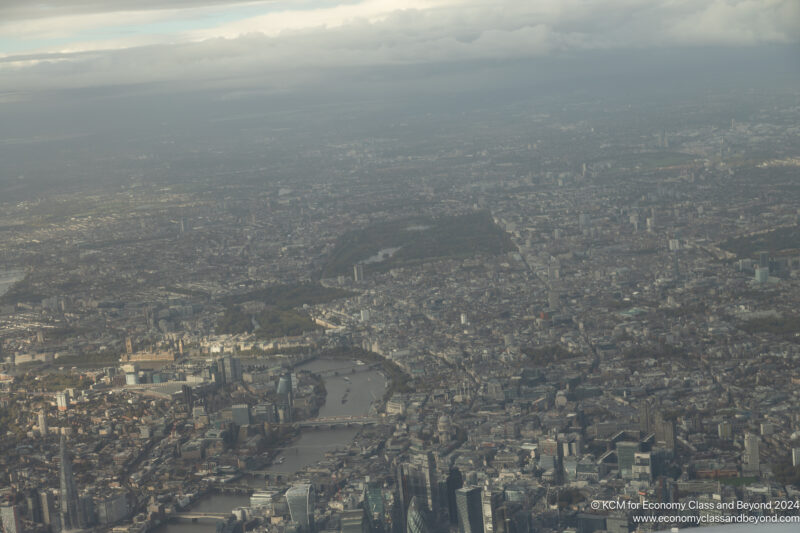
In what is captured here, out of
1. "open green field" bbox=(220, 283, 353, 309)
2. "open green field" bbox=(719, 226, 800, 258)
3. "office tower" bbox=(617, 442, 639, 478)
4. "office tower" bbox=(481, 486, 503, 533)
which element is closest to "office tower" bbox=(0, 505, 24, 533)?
"office tower" bbox=(481, 486, 503, 533)

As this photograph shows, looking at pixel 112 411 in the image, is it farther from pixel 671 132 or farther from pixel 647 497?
pixel 671 132

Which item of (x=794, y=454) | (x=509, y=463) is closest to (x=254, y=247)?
(x=509, y=463)

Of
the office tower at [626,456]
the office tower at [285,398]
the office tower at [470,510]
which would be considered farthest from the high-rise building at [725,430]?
the office tower at [285,398]

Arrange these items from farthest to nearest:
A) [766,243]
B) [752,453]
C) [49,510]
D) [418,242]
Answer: [418,242] < [766,243] < [752,453] < [49,510]

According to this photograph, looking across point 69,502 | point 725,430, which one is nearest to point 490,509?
point 725,430

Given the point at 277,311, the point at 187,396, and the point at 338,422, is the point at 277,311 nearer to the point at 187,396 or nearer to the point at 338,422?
the point at 187,396

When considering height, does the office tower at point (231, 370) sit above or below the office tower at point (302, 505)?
below

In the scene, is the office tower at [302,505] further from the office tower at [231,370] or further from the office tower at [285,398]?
the office tower at [231,370]
